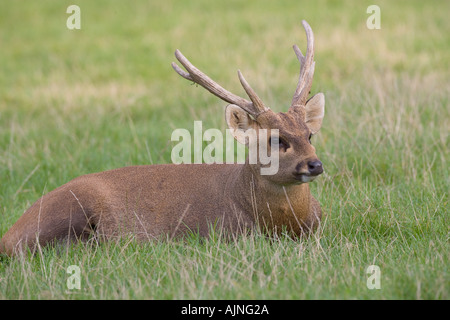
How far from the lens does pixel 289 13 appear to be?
16.1 m

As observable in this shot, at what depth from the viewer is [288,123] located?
5.52 m

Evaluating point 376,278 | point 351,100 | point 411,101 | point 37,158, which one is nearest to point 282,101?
point 351,100

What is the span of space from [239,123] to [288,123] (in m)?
0.44

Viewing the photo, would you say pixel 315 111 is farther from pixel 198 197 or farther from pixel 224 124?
pixel 224 124

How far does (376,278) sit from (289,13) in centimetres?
1211

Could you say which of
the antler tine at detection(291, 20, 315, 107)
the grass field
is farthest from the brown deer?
the grass field

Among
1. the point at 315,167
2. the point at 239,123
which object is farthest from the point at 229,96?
the point at 315,167

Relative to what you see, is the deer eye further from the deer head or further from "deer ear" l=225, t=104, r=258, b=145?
"deer ear" l=225, t=104, r=258, b=145

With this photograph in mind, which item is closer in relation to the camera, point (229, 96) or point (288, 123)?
point (288, 123)

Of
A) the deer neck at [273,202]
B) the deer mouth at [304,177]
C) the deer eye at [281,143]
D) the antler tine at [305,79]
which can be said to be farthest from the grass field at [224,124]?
the antler tine at [305,79]

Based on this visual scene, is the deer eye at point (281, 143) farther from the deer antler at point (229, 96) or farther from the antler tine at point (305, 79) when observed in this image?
the antler tine at point (305, 79)

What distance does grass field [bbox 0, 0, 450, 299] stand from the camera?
4848 millimetres

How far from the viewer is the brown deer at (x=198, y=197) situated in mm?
5684

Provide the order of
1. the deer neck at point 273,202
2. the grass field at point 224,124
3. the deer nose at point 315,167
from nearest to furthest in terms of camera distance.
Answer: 1. the grass field at point 224,124
2. the deer nose at point 315,167
3. the deer neck at point 273,202
